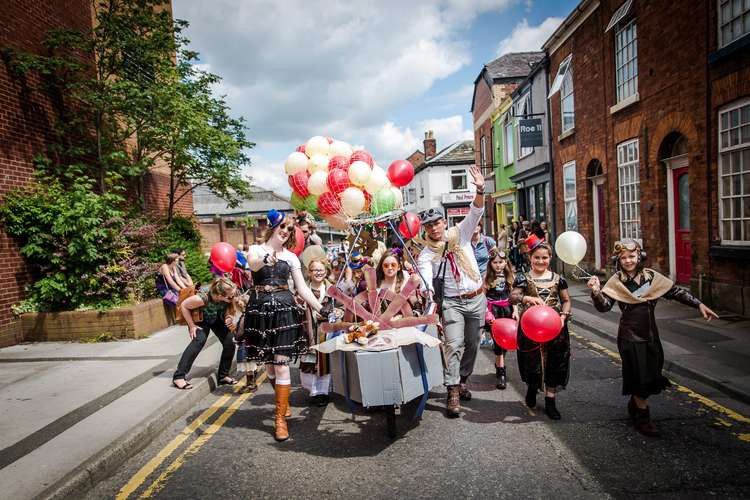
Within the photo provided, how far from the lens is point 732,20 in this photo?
8.16m

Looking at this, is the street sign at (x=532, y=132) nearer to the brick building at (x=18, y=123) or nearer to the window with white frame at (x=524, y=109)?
the window with white frame at (x=524, y=109)

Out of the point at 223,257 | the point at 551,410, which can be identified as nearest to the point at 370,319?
the point at 551,410

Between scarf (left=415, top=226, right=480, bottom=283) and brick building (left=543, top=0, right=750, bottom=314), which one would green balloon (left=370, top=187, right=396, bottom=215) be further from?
brick building (left=543, top=0, right=750, bottom=314)

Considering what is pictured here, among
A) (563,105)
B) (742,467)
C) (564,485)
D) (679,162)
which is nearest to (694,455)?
(742,467)

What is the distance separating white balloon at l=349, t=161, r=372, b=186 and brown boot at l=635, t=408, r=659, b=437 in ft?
11.2

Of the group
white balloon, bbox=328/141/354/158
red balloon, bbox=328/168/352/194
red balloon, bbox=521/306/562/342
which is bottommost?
red balloon, bbox=521/306/562/342

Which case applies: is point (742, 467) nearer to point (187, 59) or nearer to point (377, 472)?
point (377, 472)

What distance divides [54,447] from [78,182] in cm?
702

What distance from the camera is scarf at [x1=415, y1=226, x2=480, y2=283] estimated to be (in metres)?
4.88

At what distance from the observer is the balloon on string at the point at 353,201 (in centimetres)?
520

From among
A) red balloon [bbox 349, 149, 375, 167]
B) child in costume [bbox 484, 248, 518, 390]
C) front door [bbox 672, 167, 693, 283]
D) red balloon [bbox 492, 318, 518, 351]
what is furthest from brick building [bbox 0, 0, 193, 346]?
front door [bbox 672, 167, 693, 283]

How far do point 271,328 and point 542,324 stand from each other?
242 centimetres

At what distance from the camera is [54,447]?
4.12m

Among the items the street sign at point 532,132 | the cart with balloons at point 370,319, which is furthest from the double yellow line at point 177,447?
the street sign at point 532,132
